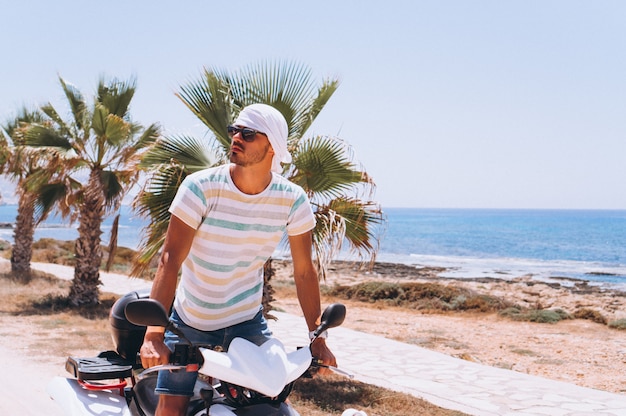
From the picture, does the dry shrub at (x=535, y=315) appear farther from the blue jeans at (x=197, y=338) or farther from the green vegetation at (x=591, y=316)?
the blue jeans at (x=197, y=338)

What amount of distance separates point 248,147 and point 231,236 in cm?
34

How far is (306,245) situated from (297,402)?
4473 millimetres

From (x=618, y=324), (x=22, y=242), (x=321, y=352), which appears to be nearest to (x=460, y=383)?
(x=321, y=352)

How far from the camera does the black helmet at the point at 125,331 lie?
2.98 m

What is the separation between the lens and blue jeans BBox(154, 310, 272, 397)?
2.18 meters

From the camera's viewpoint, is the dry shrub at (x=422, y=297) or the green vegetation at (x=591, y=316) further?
the dry shrub at (x=422, y=297)

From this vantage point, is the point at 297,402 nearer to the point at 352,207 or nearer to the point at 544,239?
the point at 352,207

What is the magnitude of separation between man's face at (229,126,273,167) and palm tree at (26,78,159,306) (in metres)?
9.56

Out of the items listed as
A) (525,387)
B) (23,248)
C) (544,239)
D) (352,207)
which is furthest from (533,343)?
(544,239)

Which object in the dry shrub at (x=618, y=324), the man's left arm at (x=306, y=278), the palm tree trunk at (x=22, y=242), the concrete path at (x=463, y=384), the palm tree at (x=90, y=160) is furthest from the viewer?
the palm tree trunk at (x=22, y=242)

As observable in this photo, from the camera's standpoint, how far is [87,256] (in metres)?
13.1

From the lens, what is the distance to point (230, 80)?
7.57m

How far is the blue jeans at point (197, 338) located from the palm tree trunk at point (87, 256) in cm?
1099

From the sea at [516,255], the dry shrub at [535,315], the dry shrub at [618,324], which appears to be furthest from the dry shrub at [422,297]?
the sea at [516,255]
